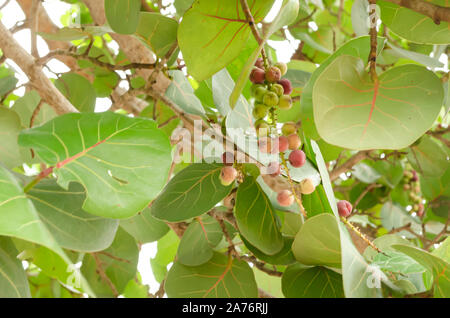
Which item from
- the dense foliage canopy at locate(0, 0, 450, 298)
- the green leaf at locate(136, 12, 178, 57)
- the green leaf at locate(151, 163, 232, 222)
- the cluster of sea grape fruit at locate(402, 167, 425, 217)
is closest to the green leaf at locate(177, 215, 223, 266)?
the dense foliage canopy at locate(0, 0, 450, 298)

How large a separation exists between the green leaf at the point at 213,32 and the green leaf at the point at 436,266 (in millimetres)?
323

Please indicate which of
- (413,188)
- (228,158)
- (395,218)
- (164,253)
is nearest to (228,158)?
(228,158)

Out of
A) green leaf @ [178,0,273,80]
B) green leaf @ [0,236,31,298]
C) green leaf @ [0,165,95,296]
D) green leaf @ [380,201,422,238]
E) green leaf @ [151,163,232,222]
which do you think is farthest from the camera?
green leaf @ [380,201,422,238]

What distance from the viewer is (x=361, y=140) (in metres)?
0.52

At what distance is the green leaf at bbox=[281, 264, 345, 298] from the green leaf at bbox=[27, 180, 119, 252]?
10.3 inches

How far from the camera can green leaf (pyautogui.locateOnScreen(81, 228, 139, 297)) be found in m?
0.88

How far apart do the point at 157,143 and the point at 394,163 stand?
1.03m

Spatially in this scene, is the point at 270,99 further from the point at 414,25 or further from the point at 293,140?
the point at 414,25

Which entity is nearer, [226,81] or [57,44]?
[226,81]

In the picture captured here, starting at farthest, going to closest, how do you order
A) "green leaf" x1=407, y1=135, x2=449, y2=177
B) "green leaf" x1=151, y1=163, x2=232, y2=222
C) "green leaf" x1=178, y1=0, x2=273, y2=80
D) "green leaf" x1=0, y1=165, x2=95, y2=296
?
"green leaf" x1=407, y1=135, x2=449, y2=177
"green leaf" x1=151, y1=163, x2=232, y2=222
"green leaf" x1=178, y1=0, x2=273, y2=80
"green leaf" x1=0, y1=165, x2=95, y2=296

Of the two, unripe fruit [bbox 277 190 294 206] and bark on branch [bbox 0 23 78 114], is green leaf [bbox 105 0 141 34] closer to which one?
bark on branch [bbox 0 23 78 114]

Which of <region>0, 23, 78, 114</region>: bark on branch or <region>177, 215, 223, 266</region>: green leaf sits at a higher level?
<region>0, 23, 78, 114</region>: bark on branch
